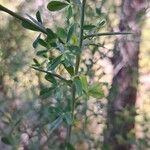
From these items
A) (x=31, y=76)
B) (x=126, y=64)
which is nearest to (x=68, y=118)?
(x=31, y=76)

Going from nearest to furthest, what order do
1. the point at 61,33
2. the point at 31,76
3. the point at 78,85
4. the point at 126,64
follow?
1. the point at 78,85
2. the point at 61,33
3. the point at 31,76
4. the point at 126,64

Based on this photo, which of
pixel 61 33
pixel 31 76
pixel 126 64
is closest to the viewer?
pixel 61 33

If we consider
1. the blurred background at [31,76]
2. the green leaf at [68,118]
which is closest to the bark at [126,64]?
the blurred background at [31,76]

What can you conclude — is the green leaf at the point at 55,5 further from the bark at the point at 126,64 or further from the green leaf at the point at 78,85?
the bark at the point at 126,64

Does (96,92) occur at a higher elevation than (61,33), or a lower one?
lower

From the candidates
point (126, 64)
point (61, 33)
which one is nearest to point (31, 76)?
point (126, 64)

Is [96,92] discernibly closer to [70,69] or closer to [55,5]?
[70,69]

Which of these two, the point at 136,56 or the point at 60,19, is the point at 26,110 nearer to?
the point at 60,19

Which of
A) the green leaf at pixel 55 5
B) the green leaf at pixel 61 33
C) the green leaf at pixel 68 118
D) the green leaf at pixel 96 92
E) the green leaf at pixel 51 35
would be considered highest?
the green leaf at pixel 55 5

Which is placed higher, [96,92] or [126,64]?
[126,64]

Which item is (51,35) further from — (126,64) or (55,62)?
(126,64)

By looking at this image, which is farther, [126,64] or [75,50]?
[126,64]
